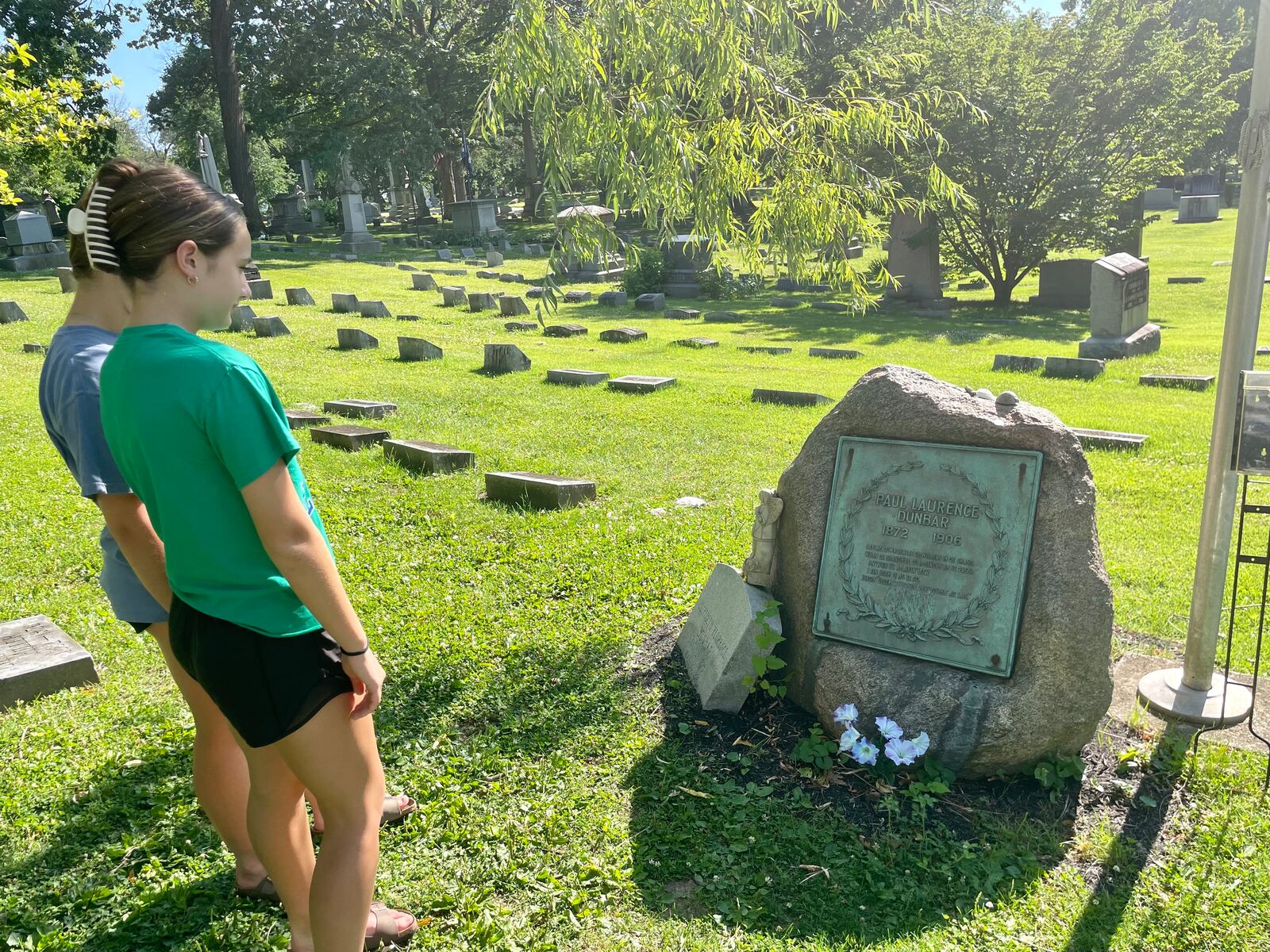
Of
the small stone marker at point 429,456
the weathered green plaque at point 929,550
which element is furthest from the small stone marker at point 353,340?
the weathered green plaque at point 929,550

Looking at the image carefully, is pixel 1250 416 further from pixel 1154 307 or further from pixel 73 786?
pixel 1154 307

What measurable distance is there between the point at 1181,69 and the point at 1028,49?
306cm

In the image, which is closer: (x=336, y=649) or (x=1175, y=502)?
(x=336, y=649)

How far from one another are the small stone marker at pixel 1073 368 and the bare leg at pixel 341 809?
11562mm

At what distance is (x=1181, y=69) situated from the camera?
723 inches

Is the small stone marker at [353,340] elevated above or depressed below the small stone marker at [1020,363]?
above

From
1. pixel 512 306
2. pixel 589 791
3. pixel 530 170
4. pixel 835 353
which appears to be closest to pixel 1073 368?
pixel 835 353

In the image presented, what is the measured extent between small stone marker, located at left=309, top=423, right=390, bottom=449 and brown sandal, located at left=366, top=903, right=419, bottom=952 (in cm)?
596

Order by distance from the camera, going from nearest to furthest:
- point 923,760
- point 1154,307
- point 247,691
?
point 247,691
point 923,760
point 1154,307

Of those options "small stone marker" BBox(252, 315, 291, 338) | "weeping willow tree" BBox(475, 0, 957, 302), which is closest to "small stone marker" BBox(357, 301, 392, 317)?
"small stone marker" BBox(252, 315, 291, 338)

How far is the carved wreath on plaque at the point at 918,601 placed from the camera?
3576 mm

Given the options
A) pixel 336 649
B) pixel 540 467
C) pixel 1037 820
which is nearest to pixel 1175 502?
pixel 1037 820

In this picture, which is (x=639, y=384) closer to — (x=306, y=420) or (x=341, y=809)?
(x=306, y=420)

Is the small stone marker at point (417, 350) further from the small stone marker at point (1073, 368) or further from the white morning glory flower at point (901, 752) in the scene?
the white morning glory flower at point (901, 752)
